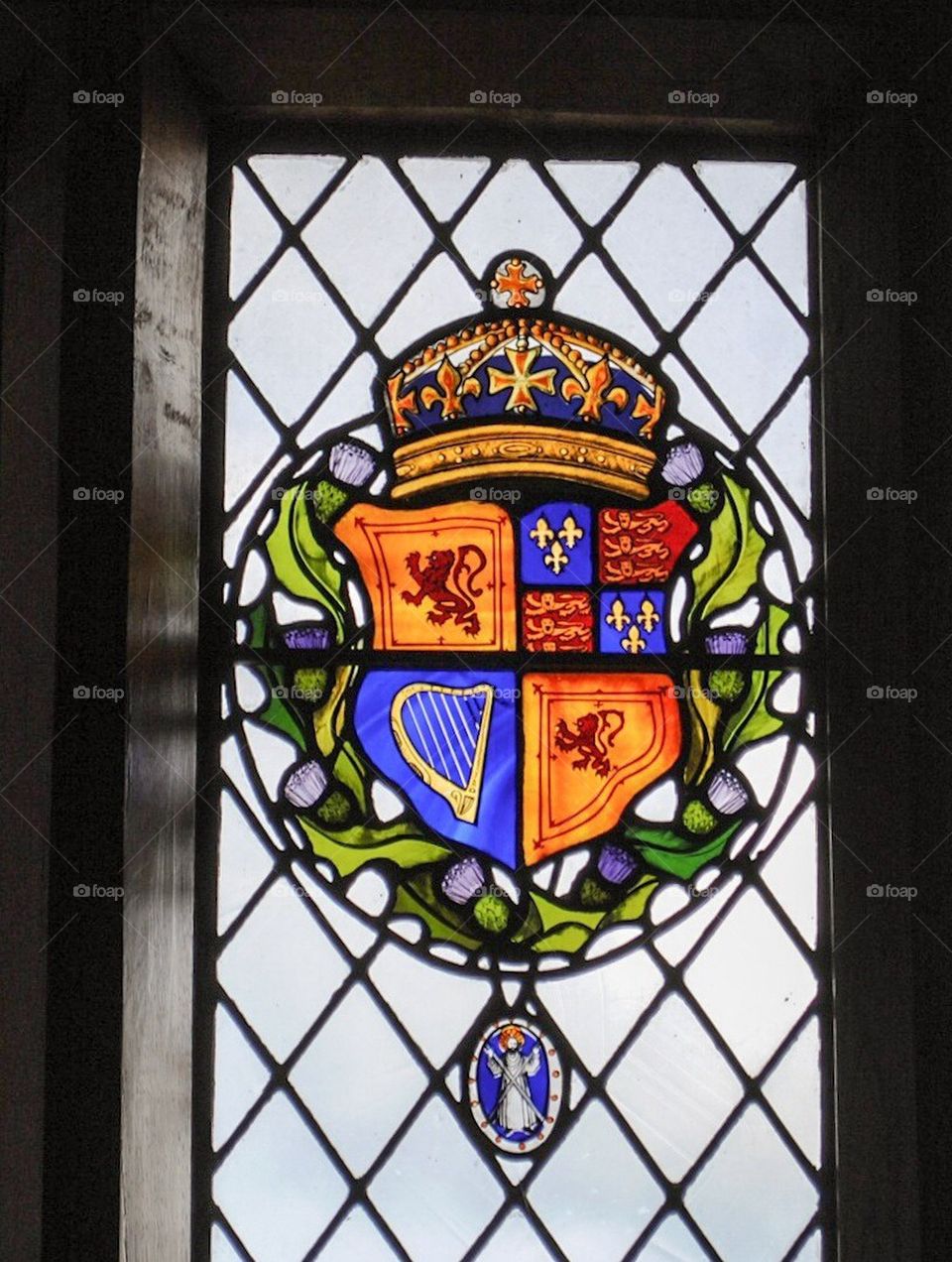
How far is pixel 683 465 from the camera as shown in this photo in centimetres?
185

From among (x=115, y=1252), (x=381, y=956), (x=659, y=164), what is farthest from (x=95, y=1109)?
(x=659, y=164)

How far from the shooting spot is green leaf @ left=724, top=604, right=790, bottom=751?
5.91 ft

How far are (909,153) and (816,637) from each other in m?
0.64

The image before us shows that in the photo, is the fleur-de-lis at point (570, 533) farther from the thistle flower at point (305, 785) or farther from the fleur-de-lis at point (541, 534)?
the thistle flower at point (305, 785)

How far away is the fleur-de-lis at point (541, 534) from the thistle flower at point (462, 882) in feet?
1.39

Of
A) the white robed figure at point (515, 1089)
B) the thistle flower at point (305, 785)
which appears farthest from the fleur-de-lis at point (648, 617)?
the white robed figure at point (515, 1089)

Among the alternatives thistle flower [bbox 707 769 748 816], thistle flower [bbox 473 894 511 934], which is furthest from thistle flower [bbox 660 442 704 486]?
thistle flower [bbox 473 894 511 934]

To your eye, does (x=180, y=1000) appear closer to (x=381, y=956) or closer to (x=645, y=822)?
(x=381, y=956)

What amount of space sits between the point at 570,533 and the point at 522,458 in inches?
4.7

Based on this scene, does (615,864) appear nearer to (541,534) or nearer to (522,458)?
(541,534)

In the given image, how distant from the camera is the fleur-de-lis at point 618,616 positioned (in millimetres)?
1813

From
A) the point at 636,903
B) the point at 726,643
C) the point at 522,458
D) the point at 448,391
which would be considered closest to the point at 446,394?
the point at 448,391

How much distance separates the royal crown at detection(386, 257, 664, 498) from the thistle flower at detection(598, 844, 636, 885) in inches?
18.3

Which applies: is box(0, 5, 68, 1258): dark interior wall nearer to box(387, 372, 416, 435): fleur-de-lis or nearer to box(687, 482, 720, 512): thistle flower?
box(387, 372, 416, 435): fleur-de-lis
